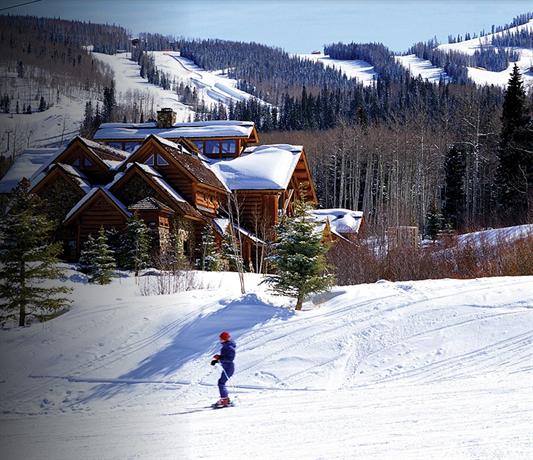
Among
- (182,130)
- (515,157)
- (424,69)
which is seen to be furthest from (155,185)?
(424,69)

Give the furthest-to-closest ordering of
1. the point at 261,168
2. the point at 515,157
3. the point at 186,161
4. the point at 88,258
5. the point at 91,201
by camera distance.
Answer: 1. the point at 515,157
2. the point at 261,168
3. the point at 186,161
4. the point at 91,201
5. the point at 88,258

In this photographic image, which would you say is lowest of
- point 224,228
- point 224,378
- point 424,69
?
point 224,228

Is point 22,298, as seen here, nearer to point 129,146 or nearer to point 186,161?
point 186,161

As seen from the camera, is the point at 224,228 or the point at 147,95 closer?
the point at 224,228

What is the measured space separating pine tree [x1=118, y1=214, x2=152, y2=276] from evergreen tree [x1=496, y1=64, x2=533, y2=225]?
20.3 meters

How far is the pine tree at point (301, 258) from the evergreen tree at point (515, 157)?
20.4 m

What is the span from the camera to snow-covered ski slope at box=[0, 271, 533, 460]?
6445 mm

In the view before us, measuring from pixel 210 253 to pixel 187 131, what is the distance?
15.4 meters

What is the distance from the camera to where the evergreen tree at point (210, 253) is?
24625 millimetres

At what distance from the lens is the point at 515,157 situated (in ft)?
113

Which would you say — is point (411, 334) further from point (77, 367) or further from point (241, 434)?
point (77, 367)

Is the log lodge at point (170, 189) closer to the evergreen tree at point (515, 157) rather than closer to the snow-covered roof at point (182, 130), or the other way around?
the snow-covered roof at point (182, 130)

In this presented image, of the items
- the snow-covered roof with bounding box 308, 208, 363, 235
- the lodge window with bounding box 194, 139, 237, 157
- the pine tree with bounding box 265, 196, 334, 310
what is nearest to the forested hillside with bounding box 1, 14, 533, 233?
the snow-covered roof with bounding box 308, 208, 363, 235

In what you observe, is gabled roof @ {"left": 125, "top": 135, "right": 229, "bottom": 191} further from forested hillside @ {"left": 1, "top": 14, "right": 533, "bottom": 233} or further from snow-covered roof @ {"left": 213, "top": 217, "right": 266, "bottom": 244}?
forested hillside @ {"left": 1, "top": 14, "right": 533, "bottom": 233}
